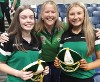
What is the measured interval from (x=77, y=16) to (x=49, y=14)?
1.10ft

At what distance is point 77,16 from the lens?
216 cm

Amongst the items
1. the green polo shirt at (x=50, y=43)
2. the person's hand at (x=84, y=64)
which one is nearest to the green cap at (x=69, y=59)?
the person's hand at (x=84, y=64)

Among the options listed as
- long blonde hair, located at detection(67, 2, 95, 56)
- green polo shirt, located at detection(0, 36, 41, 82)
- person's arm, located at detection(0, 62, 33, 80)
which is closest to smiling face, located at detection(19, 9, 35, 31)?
green polo shirt, located at detection(0, 36, 41, 82)

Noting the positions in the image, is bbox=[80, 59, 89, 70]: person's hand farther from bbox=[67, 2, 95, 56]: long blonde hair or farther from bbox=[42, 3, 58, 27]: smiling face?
bbox=[42, 3, 58, 27]: smiling face

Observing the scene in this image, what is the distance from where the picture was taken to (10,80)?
1969mm

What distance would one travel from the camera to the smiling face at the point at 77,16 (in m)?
2.16

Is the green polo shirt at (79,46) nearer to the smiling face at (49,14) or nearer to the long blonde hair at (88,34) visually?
the long blonde hair at (88,34)

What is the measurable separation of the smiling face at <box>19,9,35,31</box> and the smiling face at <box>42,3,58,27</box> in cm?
45

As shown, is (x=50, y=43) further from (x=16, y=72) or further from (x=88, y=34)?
(x=16, y=72)

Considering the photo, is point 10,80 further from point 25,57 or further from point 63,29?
point 63,29

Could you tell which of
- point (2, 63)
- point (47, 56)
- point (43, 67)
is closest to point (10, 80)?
point (2, 63)

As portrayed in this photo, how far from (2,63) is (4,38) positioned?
187 mm

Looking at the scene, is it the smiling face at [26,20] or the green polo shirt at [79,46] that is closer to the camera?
the smiling face at [26,20]

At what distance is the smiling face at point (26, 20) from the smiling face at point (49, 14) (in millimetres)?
447
